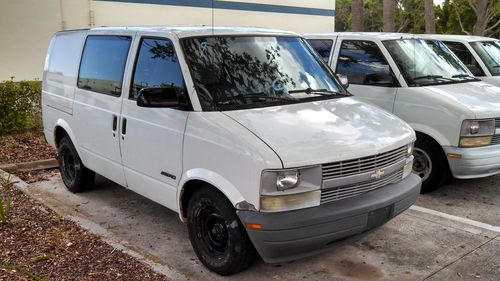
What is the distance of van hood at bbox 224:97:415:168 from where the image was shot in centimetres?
348

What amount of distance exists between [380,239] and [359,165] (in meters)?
1.32

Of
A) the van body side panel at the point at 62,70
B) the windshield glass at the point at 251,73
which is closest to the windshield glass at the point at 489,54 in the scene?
the windshield glass at the point at 251,73

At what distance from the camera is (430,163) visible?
5.86 metres

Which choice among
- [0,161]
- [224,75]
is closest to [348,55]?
[224,75]

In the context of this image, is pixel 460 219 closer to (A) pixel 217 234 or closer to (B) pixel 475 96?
(B) pixel 475 96

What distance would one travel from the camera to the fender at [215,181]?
11.6 ft

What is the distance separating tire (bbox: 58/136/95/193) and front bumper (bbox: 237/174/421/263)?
3167mm

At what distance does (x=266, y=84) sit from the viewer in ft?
14.0

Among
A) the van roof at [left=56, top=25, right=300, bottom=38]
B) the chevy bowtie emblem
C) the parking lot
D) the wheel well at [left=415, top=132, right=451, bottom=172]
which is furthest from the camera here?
the wheel well at [left=415, top=132, right=451, bottom=172]

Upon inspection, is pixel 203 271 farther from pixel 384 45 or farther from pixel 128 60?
pixel 384 45

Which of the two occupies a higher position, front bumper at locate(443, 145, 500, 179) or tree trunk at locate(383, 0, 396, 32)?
tree trunk at locate(383, 0, 396, 32)

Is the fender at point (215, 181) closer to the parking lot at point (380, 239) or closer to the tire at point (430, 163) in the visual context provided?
the parking lot at point (380, 239)

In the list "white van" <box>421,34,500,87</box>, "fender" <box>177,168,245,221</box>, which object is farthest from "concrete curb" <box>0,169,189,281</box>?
"white van" <box>421,34,500,87</box>

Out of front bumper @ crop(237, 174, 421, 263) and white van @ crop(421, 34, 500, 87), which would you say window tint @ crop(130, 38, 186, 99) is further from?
white van @ crop(421, 34, 500, 87)
